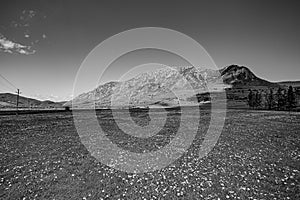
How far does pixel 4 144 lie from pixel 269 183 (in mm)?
23302

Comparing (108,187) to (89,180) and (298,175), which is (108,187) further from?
(298,175)

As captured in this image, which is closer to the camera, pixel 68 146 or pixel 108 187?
pixel 108 187

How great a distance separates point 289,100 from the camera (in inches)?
4333

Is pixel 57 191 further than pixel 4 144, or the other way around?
pixel 4 144

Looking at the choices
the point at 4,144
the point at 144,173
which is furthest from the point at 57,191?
the point at 4,144

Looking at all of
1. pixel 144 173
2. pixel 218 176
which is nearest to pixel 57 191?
pixel 144 173

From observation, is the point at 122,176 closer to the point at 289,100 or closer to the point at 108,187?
the point at 108,187

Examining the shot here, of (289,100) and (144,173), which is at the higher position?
(289,100)

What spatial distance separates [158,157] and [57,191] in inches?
318

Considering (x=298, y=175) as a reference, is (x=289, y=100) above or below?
above

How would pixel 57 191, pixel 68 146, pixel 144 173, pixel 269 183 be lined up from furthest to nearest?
pixel 68 146
pixel 144 173
pixel 269 183
pixel 57 191

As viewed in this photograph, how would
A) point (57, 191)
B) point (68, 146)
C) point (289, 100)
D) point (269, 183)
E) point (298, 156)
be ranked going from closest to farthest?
point (57, 191) < point (269, 183) < point (298, 156) < point (68, 146) < point (289, 100)

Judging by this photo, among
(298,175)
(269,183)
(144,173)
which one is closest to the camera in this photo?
(269,183)

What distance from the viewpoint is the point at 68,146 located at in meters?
18.4
